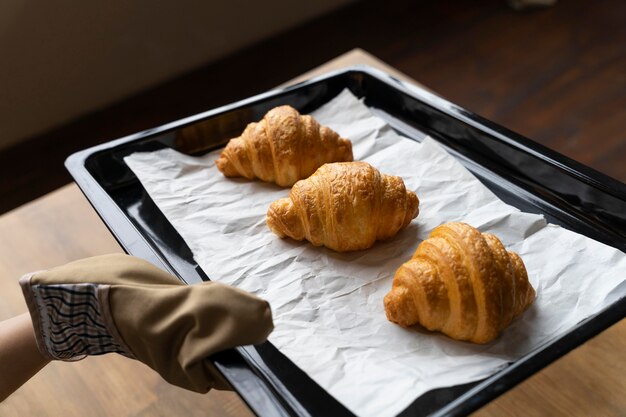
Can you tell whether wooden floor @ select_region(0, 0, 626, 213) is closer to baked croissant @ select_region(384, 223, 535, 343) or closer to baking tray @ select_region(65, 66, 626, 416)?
baking tray @ select_region(65, 66, 626, 416)

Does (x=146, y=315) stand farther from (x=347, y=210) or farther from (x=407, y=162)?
(x=407, y=162)

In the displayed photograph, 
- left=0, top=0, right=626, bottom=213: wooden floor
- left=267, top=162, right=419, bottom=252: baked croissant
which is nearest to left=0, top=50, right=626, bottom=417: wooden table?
left=267, top=162, right=419, bottom=252: baked croissant

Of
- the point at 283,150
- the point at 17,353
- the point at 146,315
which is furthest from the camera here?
the point at 283,150

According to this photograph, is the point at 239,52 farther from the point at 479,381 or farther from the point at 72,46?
the point at 479,381

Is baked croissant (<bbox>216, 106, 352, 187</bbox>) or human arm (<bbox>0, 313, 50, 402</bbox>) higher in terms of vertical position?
baked croissant (<bbox>216, 106, 352, 187</bbox>)

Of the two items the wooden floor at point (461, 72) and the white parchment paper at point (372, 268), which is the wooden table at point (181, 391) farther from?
the wooden floor at point (461, 72)

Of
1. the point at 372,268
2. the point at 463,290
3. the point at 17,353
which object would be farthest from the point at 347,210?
the point at 17,353

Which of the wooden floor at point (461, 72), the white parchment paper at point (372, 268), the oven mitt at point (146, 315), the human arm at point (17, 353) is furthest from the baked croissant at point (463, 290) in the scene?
the wooden floor at point (461, 72)
